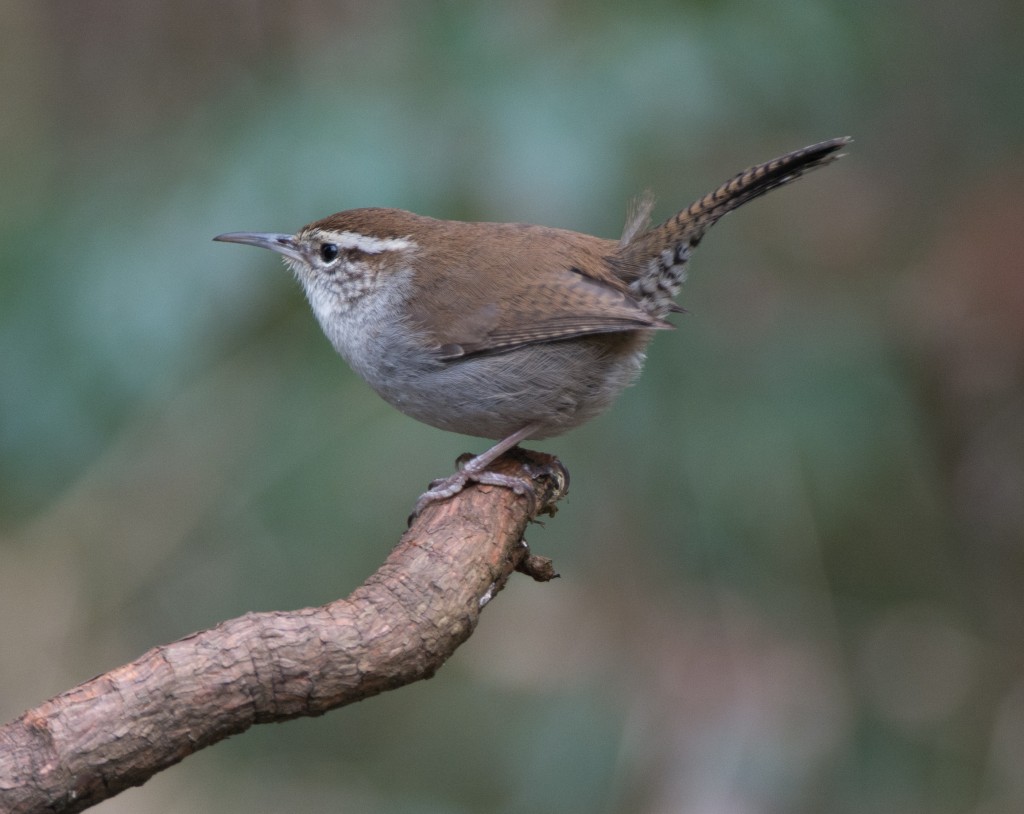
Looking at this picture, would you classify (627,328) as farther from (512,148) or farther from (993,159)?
(993,159)

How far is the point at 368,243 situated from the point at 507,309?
0.62 meters

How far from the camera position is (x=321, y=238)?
169 inches

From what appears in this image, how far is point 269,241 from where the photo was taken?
14.0 ft

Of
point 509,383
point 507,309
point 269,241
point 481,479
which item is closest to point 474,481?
point 481,479

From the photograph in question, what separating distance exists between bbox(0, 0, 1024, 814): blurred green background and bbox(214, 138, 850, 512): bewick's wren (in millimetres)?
193

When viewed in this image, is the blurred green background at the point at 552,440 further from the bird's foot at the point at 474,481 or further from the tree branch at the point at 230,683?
the tree branch at the point at 230,683

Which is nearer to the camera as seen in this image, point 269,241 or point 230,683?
point 230,683

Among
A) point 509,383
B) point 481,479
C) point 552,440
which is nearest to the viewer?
point 481,479

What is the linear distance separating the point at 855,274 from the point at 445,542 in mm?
2941

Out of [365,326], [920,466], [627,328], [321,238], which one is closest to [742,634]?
A: [920,466]

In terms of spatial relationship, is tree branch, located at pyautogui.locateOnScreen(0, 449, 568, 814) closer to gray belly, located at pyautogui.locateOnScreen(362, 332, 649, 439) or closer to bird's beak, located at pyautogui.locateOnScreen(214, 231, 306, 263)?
gray belly, located at pyautogui.locateOnScreen(362, 332, 649, 439)

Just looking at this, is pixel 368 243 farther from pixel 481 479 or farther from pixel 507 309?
pixel 481 479

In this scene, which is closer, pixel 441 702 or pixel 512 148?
pixel 512 148

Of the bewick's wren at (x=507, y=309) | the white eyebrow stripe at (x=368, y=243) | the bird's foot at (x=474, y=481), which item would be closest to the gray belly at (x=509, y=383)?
the bewick's wren at (x=507, y=309)
